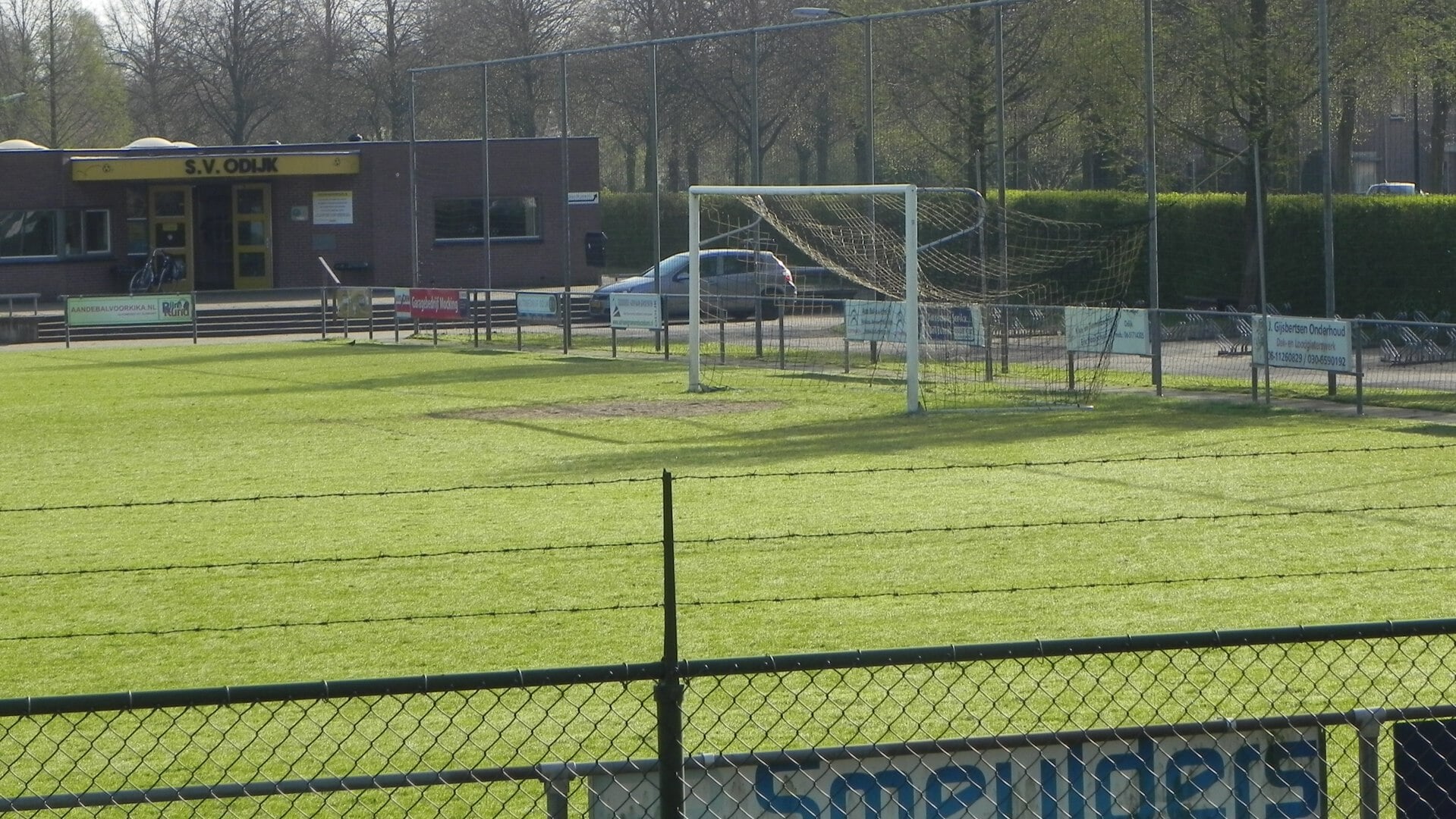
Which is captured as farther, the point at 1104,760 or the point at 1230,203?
the point at 1230,203

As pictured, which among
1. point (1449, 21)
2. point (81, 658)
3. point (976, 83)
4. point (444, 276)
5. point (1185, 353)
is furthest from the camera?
point (444, 276)

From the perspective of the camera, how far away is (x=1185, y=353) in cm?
2286

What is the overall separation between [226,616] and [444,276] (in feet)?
123

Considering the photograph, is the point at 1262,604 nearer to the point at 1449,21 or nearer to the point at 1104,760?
the point at 1104,760

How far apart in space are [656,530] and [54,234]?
3628 cm

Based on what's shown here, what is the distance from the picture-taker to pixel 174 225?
47.1 meters

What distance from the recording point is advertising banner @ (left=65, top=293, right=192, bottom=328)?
36.3 meters

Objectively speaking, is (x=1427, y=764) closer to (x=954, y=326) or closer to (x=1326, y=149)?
(x=1326, y=149)

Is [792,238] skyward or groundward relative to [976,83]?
A: groundward

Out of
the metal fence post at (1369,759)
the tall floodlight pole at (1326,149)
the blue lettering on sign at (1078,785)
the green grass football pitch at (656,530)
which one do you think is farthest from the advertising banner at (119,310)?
the metal fence post at (1369,759)

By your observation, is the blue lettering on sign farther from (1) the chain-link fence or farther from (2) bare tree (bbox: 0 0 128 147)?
(2) bare tree (bbox: 0 0 128 147)

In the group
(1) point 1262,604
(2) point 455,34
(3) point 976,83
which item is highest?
(2) point 455,34

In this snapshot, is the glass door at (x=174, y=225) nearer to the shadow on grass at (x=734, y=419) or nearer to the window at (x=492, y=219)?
the window at (x=492, y=219)

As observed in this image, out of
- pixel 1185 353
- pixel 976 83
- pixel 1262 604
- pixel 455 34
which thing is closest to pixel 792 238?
pixel 1185 353
